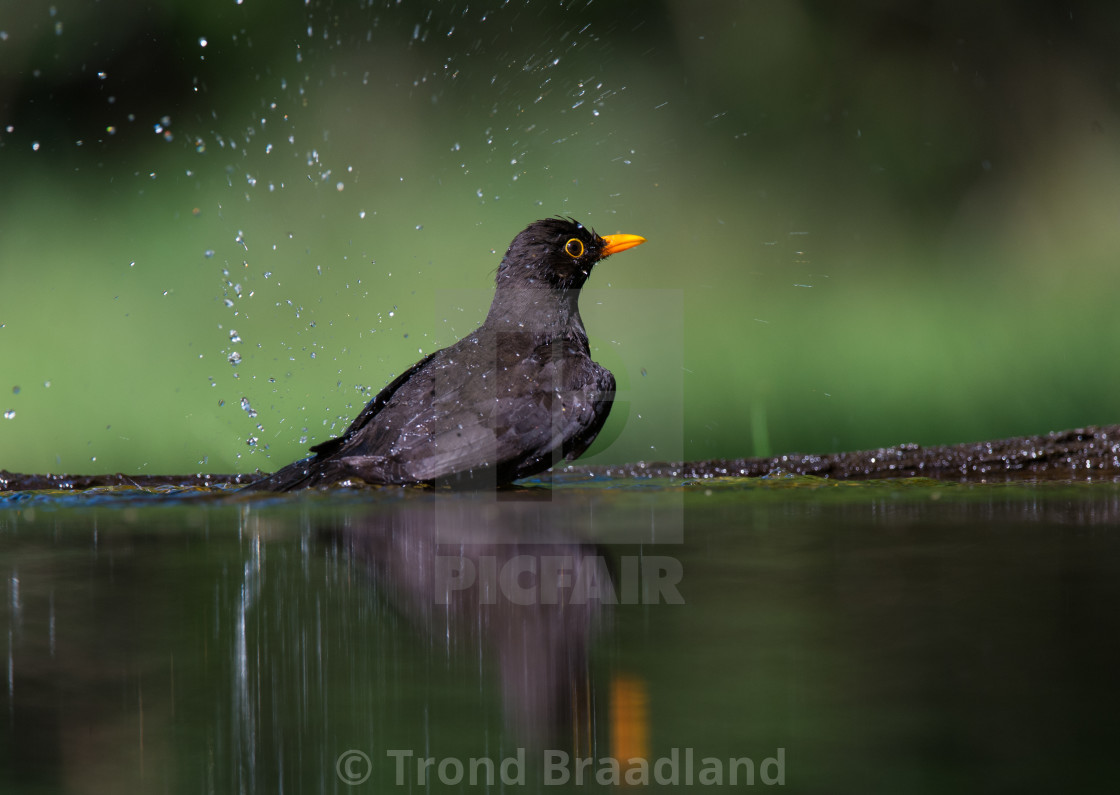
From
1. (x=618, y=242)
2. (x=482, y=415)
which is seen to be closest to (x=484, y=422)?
(x=482, y=415)

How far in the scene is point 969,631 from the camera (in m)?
1.64

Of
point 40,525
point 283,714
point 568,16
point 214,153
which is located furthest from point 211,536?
point 568,16

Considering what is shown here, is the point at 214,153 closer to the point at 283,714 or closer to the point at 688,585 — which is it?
the point at 688,585

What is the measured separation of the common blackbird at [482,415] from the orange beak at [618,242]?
1.42 feet

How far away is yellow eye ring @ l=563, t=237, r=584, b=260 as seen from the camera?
4.88 metres

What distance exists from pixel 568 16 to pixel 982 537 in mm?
5330

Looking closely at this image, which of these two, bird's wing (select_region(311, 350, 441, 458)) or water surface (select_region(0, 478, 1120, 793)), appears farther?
bird's wing (select_region(311, 350, 441, 458))

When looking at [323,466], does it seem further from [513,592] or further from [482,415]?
[513,592]

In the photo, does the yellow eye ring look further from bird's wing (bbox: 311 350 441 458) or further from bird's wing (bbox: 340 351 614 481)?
bird's wing (bbox: 311 350 441 458)

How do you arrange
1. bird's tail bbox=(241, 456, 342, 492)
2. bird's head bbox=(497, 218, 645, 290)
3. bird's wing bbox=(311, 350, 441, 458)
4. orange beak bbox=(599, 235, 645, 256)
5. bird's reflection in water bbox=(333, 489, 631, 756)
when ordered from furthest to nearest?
orange beak bbox=(599, 235, 645, 256), bird's head bbox=(497, 218, 645, 290), bird's wing bbox=(311, 350, 441, 458), bird's tail bbox=(241, 456, 342, 492), bird's reflection in water bbox=(333, 489, 631, 756)

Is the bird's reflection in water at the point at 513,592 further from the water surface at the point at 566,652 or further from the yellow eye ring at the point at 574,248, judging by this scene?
the yellow eye ring at the point at 574,248

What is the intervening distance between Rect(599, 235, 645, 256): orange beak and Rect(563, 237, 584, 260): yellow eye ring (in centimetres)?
11

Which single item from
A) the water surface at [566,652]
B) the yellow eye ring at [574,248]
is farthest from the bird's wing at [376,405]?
the water surface at [566,652]

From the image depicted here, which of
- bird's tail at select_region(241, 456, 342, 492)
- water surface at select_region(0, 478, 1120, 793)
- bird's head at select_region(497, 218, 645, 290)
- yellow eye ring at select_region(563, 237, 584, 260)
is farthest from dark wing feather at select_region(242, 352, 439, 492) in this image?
water surface at select_region(0, 478, 1120, 793)
